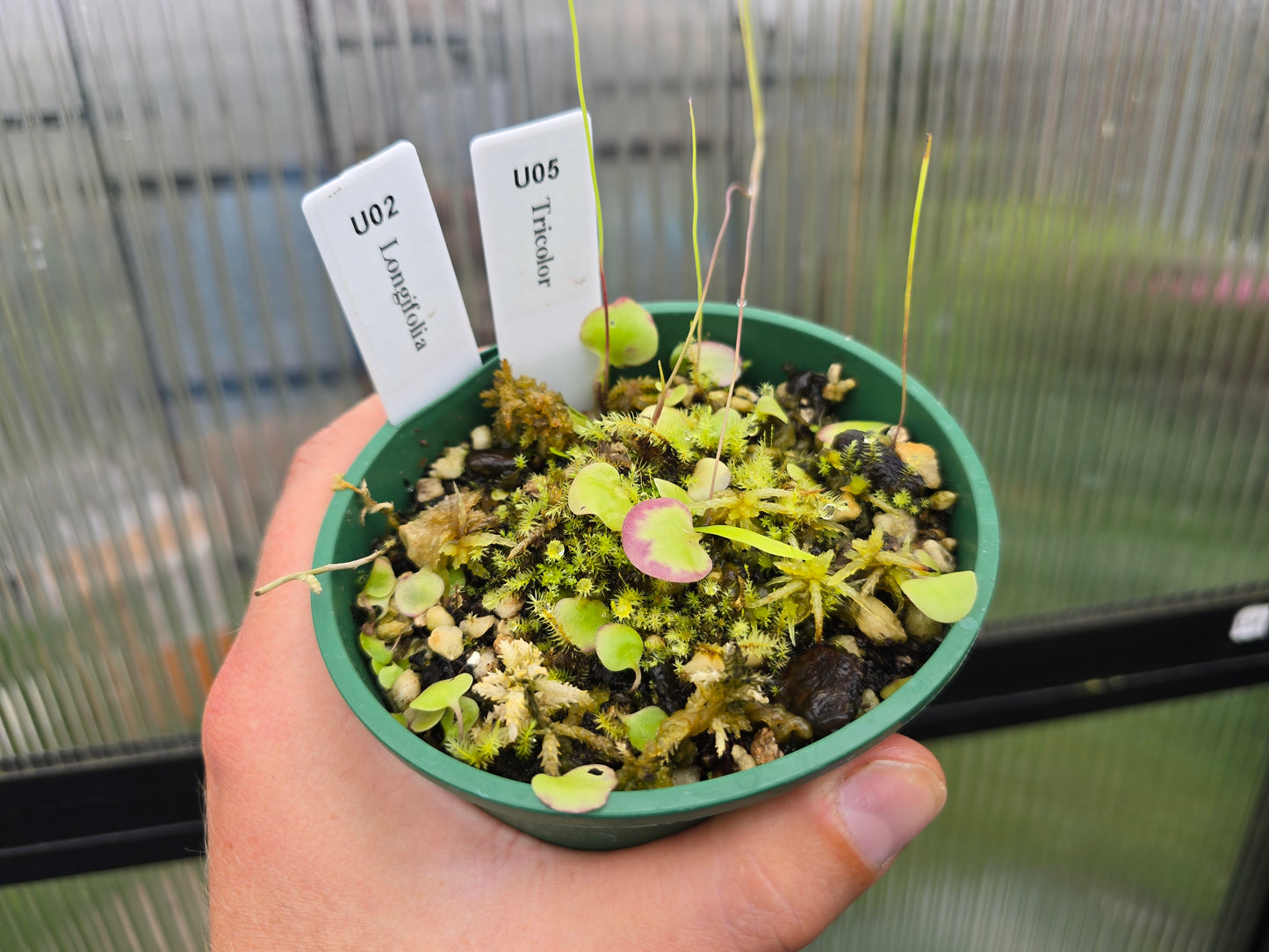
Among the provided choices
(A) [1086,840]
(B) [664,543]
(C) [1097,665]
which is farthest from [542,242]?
(A) [1086,840]

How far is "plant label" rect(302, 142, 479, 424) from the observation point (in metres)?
0.45

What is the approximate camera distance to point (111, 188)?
68cm

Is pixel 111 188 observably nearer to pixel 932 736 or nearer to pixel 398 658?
pixel 398 658

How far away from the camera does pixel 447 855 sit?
50cm

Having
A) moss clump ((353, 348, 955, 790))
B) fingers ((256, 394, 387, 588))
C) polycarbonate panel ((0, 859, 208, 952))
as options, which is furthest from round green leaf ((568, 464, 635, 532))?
polycarbonate panel ((0, 859, 208, 952))

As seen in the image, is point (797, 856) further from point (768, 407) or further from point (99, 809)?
point (99, 809)

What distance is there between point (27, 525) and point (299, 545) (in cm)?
35

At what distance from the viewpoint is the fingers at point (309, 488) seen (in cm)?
68

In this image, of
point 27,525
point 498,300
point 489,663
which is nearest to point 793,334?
point 498,300

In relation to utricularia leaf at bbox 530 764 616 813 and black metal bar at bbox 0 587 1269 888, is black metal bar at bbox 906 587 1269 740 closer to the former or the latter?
black metal bar at bbox 0 587 1269 888

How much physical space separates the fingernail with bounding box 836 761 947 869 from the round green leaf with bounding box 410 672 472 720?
0.22 meters

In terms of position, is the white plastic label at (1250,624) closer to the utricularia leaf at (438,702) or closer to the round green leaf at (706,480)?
the round green leaf at (706,480)

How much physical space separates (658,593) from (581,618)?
0.05m

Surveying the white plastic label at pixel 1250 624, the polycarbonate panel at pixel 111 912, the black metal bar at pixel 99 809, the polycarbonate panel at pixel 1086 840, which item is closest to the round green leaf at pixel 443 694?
the black metal bar at pixel 99 809
